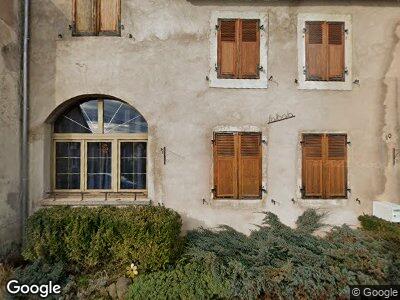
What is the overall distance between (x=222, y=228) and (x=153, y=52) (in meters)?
4.62

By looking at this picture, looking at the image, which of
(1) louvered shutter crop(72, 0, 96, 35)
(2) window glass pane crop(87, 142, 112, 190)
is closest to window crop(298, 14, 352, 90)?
(1) louvered shutter crop(72, 0, 96, 35)

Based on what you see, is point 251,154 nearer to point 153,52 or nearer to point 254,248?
point 254,248

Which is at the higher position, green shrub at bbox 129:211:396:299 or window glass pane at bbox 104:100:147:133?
window glass pane at bbox 104:100:147:133

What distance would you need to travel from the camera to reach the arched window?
706 cm

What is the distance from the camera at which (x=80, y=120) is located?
718 centimetres

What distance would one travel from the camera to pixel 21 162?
21.5 feet

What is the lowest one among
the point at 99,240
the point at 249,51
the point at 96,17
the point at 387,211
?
the point at 99,240

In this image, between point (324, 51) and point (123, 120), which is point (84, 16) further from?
point (324, 51)

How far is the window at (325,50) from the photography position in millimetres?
6840

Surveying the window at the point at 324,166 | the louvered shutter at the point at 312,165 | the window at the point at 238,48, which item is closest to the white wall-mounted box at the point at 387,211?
the window at the point at 324,166

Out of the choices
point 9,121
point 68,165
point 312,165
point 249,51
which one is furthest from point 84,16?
point 312,165

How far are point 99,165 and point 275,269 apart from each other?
481 centimetres

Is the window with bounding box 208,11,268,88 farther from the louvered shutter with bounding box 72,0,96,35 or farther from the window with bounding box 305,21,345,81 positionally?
the louvered shutter with bounding box 72,0,96,35

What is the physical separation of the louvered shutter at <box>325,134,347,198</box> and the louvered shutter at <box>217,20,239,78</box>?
9.64 feet
